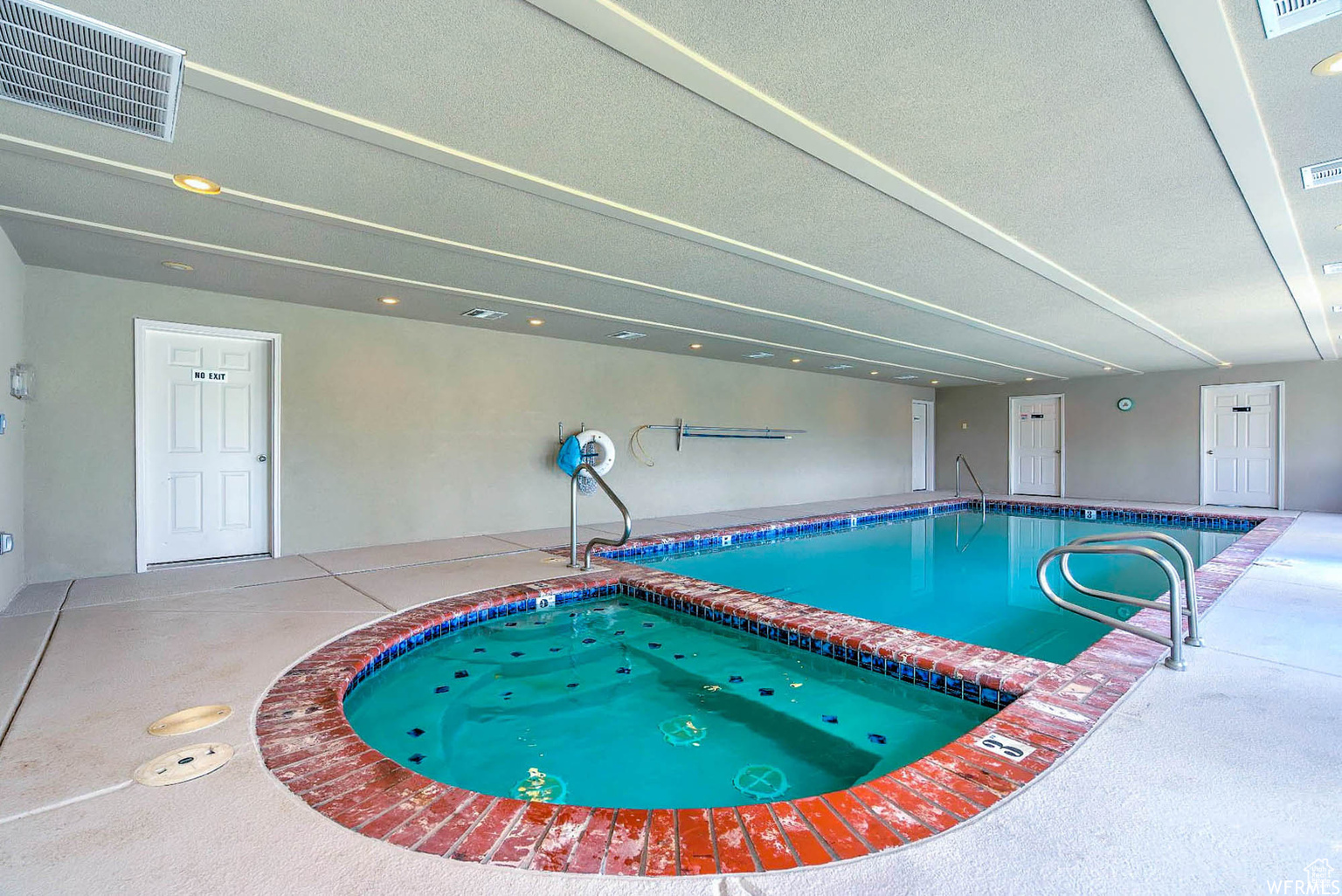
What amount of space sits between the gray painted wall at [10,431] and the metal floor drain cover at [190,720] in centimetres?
246

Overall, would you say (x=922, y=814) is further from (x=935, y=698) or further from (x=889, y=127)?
(x=889, y=127)

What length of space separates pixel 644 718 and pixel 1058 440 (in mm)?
10977

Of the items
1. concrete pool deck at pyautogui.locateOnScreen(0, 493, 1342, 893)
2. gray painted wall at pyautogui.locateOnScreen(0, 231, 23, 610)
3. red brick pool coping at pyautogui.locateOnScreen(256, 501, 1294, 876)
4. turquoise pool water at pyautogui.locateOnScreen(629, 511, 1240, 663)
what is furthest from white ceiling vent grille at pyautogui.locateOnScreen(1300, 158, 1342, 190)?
gray painted wall at pyautogui.locateOnScreen(0, 231, 23, 610)

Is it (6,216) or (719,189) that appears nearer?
(719,189)

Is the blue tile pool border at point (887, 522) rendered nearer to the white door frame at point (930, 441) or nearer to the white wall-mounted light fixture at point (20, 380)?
the white door frame at point (930, 441)

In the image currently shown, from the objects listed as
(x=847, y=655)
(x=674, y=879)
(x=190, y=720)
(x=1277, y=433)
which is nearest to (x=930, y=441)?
(x=1277, y=433)

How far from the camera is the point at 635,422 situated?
770 cm

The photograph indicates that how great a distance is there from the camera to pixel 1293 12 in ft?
5.92

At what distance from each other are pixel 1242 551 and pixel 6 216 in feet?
28.8

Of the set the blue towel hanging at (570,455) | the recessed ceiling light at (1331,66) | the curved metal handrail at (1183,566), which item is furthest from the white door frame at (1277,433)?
the blue towel hanging at (570,455)

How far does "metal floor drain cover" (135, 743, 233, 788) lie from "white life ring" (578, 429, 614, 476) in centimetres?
497

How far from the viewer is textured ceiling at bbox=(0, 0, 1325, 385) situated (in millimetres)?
1896

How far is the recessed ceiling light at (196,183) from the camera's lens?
281cm

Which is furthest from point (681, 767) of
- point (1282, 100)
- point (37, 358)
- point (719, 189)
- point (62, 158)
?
point (37, 358)
